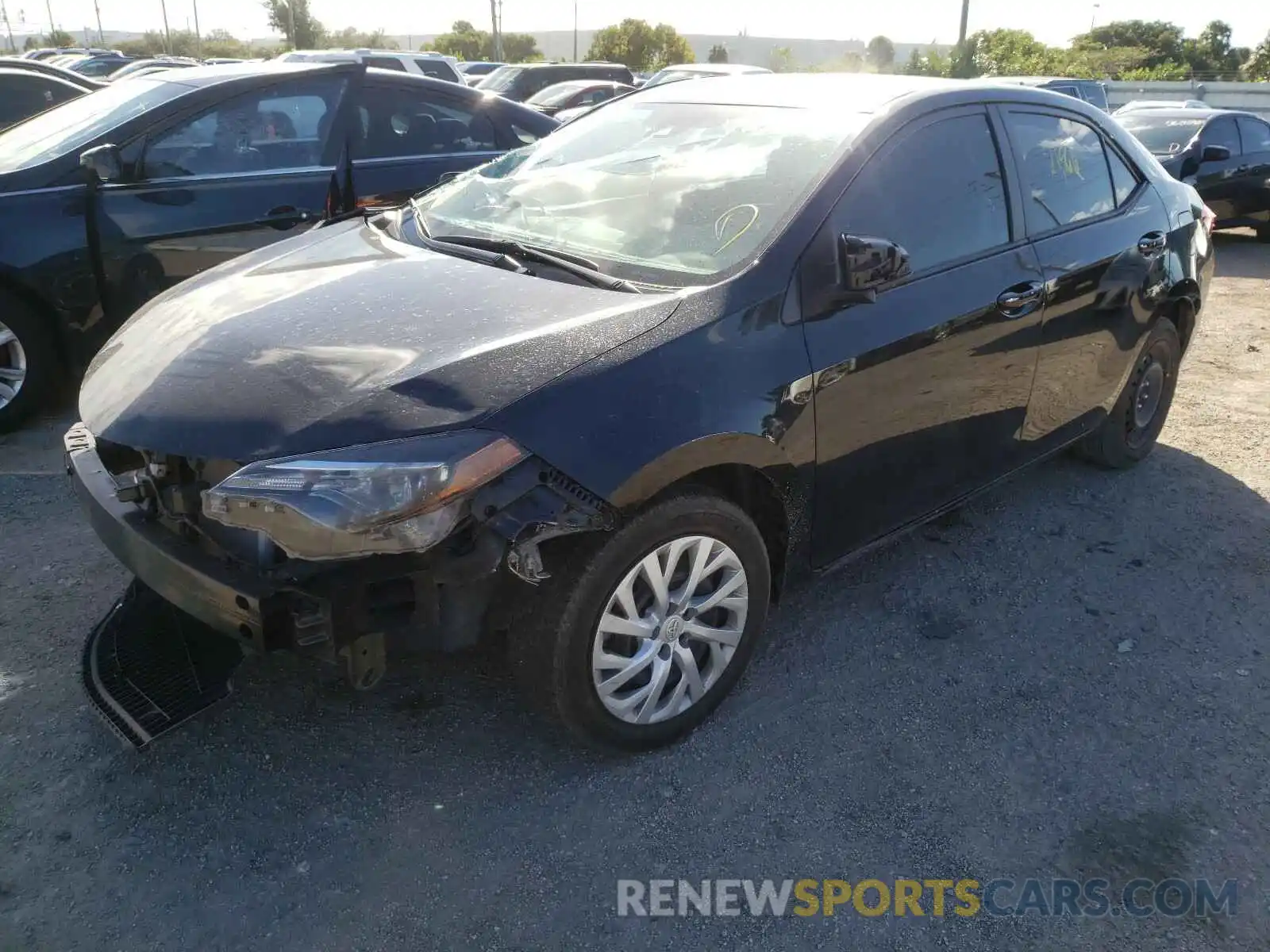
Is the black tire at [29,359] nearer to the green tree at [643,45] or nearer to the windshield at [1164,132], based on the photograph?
the windshield at [1164,132]

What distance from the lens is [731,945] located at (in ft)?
7.32

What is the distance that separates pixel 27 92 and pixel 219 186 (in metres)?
6.07

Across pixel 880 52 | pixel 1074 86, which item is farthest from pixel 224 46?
pixel 1074 86

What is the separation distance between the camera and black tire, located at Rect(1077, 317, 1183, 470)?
4.54 m

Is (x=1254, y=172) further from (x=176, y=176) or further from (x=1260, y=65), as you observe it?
(x=1260, y=65)

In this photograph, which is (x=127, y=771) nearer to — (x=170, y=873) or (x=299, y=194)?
(x=170, y=873)

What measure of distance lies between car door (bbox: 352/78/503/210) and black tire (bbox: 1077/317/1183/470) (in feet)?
11.9

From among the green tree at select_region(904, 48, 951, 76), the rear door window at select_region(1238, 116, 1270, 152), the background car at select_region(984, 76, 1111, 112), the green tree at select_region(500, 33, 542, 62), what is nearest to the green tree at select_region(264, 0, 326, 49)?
the green tree at select_region(500, 33, 542, 62)

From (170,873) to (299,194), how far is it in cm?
384

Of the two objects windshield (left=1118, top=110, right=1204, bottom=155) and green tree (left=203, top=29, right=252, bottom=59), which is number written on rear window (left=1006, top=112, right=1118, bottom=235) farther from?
green tree (left=203, top=29, right=252, bottom=59)

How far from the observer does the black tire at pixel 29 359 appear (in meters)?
4.61

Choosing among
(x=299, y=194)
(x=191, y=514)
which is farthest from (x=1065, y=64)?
(x=191, y=514)

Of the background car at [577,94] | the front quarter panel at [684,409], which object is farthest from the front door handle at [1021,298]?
the background car at [577,94]

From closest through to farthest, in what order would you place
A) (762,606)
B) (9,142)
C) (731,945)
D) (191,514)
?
(731,945), (191,514), (762,606), (9,142)
